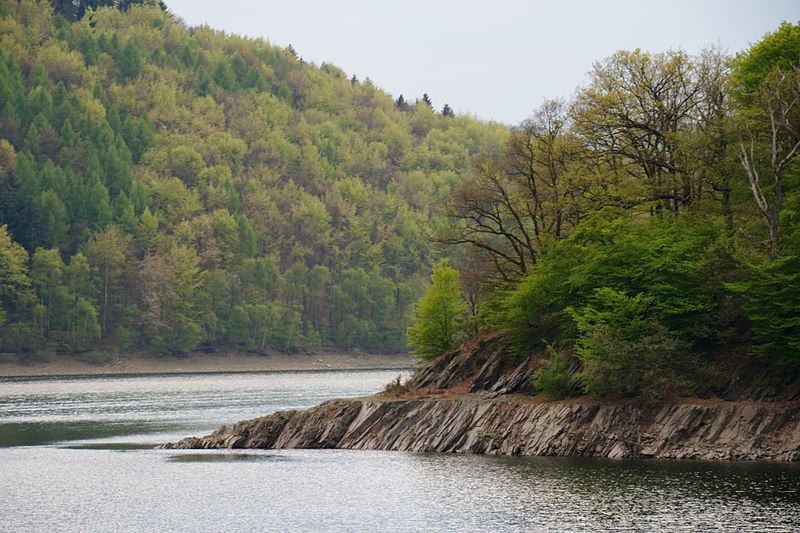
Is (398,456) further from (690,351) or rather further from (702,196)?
(702,196)

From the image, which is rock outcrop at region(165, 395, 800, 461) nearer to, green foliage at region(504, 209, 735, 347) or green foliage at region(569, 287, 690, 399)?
green foliage at region(569, 287, 690, 399)

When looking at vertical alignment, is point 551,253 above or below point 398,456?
above

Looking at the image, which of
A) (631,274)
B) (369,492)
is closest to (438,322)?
(631,274)

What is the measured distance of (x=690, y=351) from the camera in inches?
2749

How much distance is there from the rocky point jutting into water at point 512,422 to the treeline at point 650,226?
1.96 metres

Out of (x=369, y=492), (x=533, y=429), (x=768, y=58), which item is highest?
(x=768, y=58)

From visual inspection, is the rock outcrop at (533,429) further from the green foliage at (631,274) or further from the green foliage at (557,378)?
the green foliage at (631,274)

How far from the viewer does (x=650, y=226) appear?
75.4 metres

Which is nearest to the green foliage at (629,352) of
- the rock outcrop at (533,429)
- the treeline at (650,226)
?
the treeline at (650,226)

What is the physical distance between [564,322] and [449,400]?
9.40 metres

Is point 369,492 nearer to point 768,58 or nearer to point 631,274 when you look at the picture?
point 631,274

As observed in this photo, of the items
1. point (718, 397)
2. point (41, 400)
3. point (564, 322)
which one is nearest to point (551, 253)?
point (564, 322)

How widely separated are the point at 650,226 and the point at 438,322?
791 inches

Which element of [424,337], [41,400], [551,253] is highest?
[551,253]
